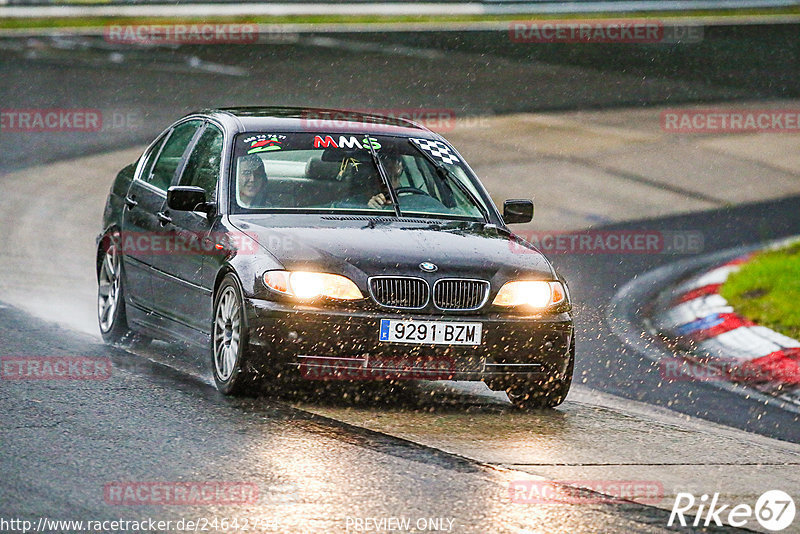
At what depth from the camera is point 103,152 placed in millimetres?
19156

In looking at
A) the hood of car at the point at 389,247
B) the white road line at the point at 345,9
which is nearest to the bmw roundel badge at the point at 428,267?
the hood of car at the point at 389,247

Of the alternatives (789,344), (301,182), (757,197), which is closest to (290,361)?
(301,182)

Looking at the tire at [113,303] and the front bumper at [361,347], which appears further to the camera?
the tire at [113,303]

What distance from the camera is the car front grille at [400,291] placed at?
25.8 ft

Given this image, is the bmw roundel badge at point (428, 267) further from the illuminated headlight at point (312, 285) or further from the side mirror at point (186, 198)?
the side mirror at point (186, 198)

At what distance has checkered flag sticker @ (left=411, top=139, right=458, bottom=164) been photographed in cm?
945

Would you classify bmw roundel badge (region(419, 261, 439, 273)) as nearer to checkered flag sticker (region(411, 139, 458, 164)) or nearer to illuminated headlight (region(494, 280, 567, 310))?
illuminated headlight (region(494, 280, 567, 310))

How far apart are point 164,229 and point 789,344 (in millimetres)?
4309

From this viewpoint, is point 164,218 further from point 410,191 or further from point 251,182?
point 410,191

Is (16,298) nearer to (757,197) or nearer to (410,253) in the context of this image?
(410,253)

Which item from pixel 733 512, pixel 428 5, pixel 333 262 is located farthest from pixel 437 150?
pixel 428 5

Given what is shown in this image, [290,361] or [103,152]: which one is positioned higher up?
[290,361]

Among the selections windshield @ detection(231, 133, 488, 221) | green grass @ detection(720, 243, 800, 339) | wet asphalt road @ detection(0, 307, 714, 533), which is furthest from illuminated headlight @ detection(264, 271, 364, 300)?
green grass @ detection(720, 243, 800, 339)

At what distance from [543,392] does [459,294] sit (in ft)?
2.61
